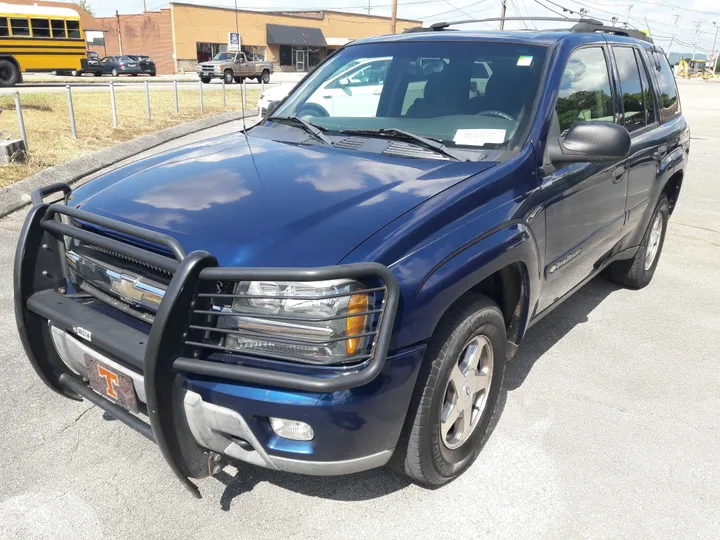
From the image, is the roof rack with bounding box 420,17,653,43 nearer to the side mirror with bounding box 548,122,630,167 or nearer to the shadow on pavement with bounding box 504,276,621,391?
the side mirror with bounding box 548,122,630,167

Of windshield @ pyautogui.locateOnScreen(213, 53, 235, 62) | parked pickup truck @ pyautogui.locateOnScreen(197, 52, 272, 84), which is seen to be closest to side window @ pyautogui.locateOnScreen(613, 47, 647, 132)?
parked pickup truck @ pyautogui.locateOnScreen(197, 52, 272, 84)

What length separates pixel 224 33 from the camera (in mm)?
54594

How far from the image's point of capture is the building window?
195 feet

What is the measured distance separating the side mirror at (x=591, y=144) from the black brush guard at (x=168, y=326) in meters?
1.47

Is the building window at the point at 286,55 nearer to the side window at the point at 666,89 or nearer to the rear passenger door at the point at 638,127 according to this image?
the side window at the point at 666,89

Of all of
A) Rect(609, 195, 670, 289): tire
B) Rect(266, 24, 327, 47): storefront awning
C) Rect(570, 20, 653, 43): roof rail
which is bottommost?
Rect(609, 195, 670, 289): tire

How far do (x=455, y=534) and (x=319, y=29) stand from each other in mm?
64211

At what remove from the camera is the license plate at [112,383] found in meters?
2.28

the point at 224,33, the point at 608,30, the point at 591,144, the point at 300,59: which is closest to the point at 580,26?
the point at 608,30

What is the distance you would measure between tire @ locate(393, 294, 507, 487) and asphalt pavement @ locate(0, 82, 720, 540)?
173 millimetres

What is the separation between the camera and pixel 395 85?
3.71 meters

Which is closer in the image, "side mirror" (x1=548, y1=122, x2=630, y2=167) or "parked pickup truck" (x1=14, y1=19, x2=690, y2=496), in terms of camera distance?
"parked pickup truck" (x1=14, y1=19, x2=690, y2=496)

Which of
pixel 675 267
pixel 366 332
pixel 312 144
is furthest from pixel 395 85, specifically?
pixel 675 267

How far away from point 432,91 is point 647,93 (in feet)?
6.48
